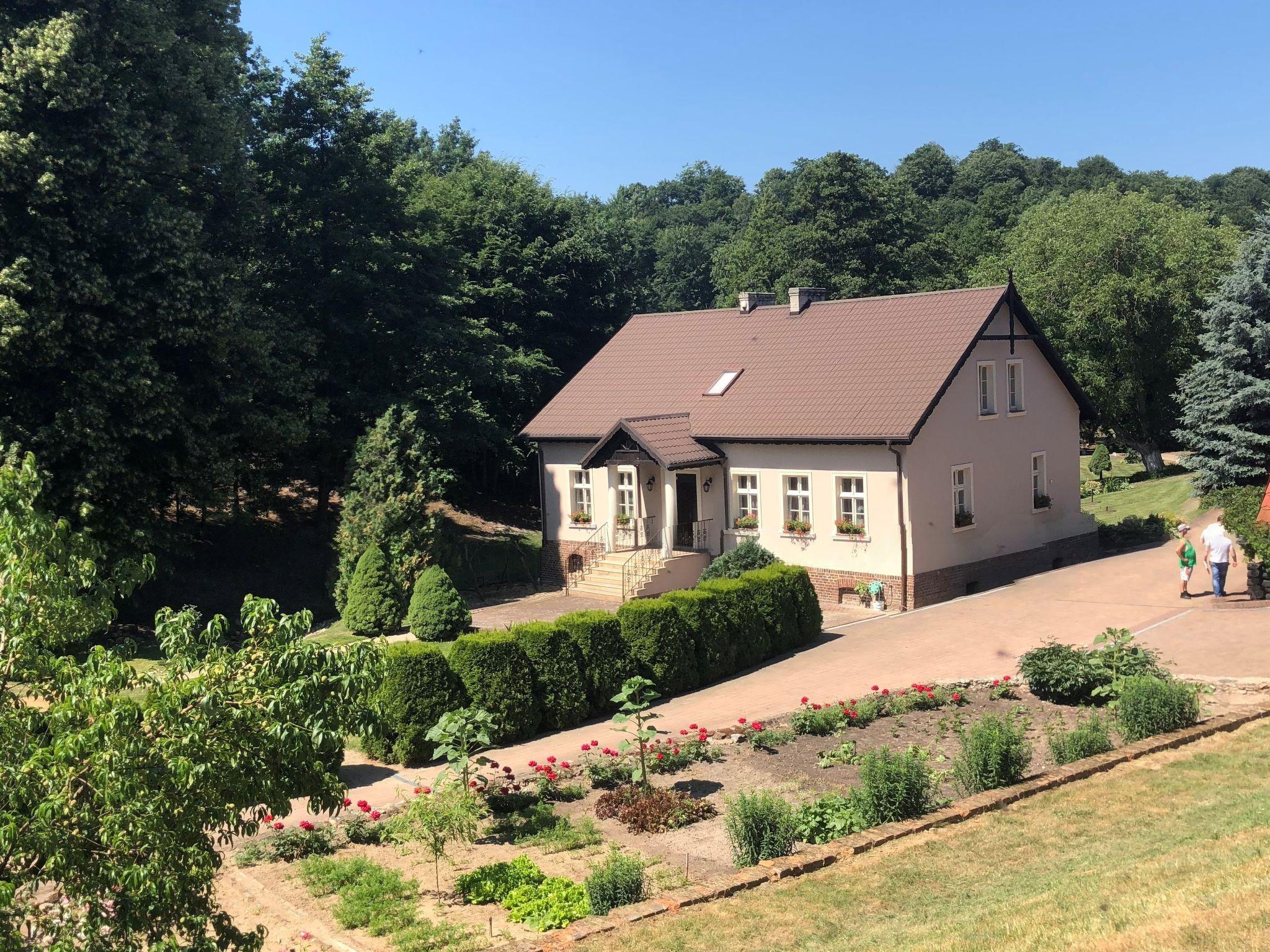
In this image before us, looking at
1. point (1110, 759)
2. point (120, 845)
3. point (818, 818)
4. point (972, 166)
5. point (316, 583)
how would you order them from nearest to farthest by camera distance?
point (120, 845) → point (818, 818) → point (1110, 759) → point (316, 583) → point (972, 166)

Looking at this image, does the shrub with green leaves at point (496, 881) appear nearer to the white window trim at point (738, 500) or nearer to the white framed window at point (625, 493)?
the white window trim at point (738, 500)

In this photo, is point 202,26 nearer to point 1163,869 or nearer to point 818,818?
point 818,818

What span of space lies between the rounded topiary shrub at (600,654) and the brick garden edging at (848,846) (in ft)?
24.4

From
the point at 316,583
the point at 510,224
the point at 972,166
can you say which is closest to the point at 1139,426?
the point at 510,224

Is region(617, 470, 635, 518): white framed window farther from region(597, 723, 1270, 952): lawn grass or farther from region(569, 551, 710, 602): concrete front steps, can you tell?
region(597, 723, 1270, 952): lawn grass

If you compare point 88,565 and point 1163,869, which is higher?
point 88,565

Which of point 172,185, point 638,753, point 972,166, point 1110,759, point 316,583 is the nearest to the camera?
point 1110,759

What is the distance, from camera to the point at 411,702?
16.0 metres

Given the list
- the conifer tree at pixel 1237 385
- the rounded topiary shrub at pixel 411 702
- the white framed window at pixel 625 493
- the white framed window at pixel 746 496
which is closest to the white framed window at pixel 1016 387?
the white framed window at pixel 746 496

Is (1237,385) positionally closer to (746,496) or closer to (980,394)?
(980,394)

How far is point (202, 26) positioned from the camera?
93.8 feet

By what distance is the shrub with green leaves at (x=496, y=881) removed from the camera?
35.1 ft

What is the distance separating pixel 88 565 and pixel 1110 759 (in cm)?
1089

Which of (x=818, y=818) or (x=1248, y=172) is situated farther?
(x=1248, y=172)
